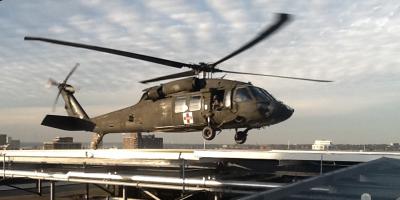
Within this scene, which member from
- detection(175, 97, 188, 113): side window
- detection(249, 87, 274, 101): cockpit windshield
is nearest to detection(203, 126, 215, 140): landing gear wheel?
detection(175, 97, 188, 113): side window

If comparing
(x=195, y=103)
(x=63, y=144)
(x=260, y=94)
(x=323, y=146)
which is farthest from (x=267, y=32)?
(x=63, y=144)

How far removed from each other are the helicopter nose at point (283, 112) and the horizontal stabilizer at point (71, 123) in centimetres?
910

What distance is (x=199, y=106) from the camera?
59.8 ft

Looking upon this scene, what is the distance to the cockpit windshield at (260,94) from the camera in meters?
17.4

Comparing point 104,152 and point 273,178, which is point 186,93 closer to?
point 104,152

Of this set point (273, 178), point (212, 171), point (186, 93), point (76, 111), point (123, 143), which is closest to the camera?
point (273, 178)

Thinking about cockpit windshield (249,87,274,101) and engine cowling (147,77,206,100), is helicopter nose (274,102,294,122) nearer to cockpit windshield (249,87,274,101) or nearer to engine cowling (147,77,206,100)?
cockpit windshield (249,87,274,101)

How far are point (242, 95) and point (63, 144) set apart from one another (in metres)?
17.9

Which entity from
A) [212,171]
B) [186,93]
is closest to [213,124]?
[186,93]

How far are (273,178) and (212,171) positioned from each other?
1.97 meters

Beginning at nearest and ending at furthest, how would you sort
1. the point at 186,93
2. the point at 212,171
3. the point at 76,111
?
the point at 212,171 < the point at 186,93 < the point at 76,111

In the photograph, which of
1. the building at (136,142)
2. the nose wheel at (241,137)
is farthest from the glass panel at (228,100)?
the building at (136,142)

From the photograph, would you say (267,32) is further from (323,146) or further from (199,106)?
(323,146)

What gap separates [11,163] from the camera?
1805 centimetres
